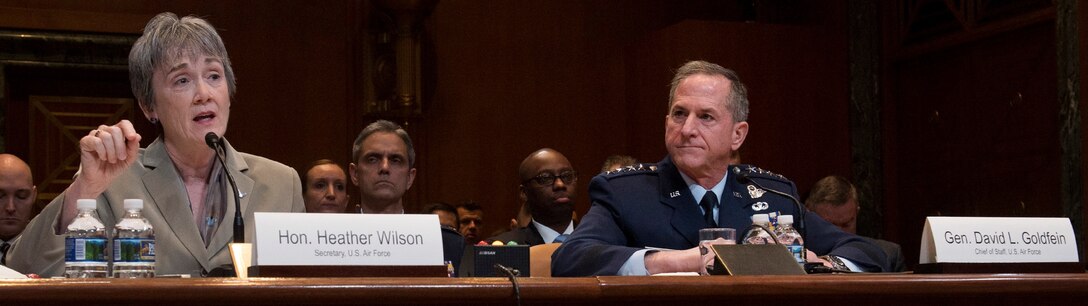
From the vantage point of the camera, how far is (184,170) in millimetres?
2496

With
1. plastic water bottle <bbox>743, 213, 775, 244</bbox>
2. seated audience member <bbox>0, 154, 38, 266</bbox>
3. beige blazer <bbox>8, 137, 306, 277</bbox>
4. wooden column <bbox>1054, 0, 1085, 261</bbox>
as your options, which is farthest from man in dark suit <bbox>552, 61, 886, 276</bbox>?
wooden column <bbox>1054, 0, 1085, 261</bbox>

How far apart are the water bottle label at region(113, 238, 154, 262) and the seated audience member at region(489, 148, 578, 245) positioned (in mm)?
2374

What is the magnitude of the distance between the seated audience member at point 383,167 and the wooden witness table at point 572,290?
2219 millimetres

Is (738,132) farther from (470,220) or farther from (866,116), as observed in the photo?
(866,116)

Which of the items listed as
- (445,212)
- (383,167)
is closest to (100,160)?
(383,167)

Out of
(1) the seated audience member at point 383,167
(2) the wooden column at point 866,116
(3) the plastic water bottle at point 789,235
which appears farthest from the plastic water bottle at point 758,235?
(2) the wooden column at point 866,116

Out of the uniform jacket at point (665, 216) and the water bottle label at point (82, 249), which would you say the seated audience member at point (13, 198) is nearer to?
the uniform jacket at point (665, 216)

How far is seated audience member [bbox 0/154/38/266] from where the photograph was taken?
4.20m

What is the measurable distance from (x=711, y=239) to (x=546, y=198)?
2.12 meters

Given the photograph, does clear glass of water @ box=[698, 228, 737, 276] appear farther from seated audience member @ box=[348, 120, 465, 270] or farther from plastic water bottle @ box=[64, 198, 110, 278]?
seated audience member @ box=[348, 120, 465, 270]

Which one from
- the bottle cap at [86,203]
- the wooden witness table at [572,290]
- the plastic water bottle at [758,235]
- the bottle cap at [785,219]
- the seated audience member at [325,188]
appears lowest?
the wooden witness table at [572,290]

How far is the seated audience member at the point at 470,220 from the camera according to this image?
5.44 meters

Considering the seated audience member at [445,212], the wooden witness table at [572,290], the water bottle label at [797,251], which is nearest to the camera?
the wooden witness table at [572,290]

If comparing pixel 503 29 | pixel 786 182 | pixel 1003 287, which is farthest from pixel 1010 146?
pixel 1003 287
